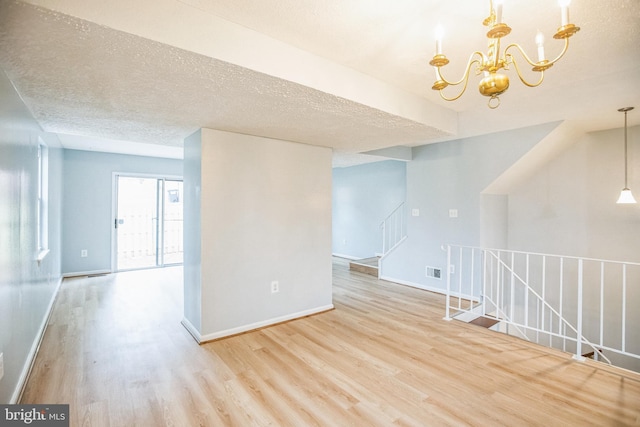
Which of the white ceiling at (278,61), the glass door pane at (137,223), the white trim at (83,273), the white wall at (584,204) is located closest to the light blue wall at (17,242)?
the white ceiling at (278,61)

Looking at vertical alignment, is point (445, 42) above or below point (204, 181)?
above

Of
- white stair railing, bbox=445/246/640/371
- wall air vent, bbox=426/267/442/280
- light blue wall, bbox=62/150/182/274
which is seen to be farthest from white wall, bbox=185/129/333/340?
light blue wall, bbox=62/150/182/274

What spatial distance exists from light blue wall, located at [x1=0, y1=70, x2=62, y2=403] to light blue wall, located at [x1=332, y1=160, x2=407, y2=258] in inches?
226

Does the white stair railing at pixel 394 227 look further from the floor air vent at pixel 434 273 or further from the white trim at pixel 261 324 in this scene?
the white trim at pixel 261 324

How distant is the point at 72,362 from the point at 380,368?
8.81ft

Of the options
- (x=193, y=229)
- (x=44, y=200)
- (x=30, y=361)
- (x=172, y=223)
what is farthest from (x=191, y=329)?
(x=172, y=223)

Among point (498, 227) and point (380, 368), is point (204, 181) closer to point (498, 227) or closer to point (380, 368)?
point (380, 368)

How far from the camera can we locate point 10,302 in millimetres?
2043

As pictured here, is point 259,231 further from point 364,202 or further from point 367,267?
point 364,202

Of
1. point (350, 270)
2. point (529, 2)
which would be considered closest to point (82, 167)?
point (350, 270)

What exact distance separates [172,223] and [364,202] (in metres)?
4.51

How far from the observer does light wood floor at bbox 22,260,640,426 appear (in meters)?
1.99

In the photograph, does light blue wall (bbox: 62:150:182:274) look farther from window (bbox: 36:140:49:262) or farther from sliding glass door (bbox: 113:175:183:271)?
window (bbox: 36:140:49:262)

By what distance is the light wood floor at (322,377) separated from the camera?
6.52 ft
